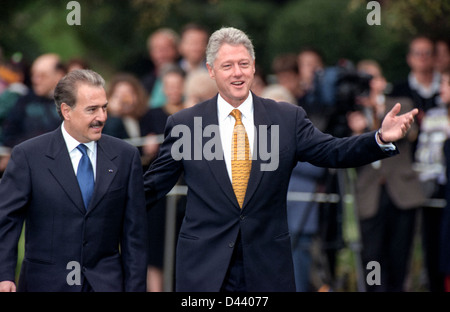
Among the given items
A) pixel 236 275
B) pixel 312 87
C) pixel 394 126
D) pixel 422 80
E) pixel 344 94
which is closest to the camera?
pixel 394 126

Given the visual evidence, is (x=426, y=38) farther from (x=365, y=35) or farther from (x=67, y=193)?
(x=365, y=35)

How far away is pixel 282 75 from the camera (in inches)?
347

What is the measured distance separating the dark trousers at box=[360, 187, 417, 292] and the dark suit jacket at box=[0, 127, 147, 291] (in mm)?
3446

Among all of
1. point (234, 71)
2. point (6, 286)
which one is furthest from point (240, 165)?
point (6, 286)

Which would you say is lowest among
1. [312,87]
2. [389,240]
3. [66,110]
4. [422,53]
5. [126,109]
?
[389,240]

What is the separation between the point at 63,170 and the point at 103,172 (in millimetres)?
221

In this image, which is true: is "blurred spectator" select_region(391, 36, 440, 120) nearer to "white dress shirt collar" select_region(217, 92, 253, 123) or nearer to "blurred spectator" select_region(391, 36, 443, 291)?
"blurred spectator" select_region(391, 36, 443, 291)

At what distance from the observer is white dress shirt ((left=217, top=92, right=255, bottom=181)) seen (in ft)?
15.4

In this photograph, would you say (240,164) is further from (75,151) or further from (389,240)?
(389,240)

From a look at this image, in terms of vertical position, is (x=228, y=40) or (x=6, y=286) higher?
(x=228, y=40)

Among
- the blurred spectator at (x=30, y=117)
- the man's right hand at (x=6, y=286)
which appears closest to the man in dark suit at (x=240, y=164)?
the man's right hand at (x=6, y=286)

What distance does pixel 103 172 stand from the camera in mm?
4766

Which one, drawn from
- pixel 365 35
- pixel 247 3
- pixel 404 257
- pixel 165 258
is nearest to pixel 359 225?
pixel 404 257

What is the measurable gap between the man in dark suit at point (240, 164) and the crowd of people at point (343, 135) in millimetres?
2542
